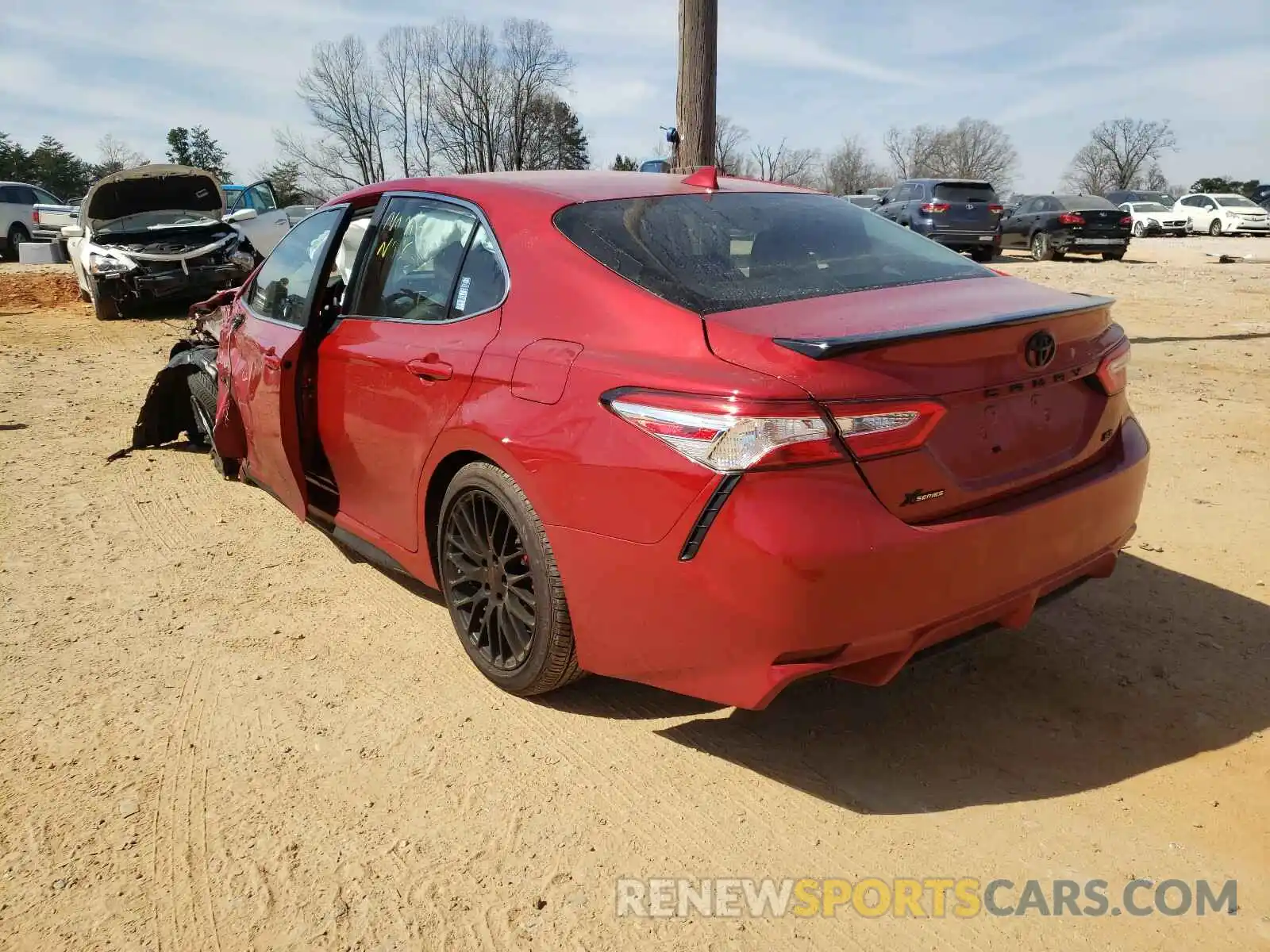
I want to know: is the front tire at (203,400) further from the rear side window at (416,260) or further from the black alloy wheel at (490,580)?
the black alloy wheel at (490,580)

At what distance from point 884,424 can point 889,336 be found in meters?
0.22

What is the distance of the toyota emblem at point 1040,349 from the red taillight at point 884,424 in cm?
41

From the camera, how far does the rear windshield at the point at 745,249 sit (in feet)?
8.61

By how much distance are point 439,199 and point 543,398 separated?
4.03 ft

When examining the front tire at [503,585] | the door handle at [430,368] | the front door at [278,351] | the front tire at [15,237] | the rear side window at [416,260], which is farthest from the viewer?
the front tire at [15,237]

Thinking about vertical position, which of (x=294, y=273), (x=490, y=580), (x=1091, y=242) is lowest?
(x=490, y=580)

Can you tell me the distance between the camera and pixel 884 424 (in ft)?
7.23

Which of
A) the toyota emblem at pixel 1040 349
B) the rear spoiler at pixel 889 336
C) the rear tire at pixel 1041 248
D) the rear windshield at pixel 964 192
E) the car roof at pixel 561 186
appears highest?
the rear windshield at pixel 964 192

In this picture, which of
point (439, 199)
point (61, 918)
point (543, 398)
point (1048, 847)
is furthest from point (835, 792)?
point (439, 199)

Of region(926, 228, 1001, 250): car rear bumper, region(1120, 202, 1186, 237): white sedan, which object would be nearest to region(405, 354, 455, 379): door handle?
region(926, 228, 1001, 250): car rear bumper

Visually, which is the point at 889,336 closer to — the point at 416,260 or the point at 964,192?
the point at 416,260

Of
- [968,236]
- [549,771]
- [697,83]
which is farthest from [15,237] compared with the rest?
[549,771]
